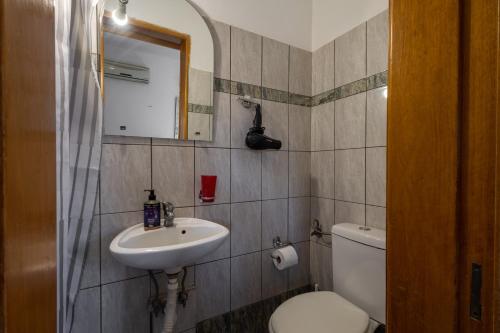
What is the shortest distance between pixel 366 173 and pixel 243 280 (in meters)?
0.96

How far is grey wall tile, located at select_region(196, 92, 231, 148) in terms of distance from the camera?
1.33 m

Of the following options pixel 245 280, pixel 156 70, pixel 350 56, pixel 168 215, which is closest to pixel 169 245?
pixel 168 215

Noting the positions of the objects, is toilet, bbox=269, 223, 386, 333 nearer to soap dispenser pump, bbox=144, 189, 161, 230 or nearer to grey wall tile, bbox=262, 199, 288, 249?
grey wall tile, bbox=262, 199, 288, 249

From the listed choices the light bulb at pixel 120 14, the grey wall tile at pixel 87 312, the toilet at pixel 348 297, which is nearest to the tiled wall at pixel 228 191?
the grey wall tile at pixel 87 312

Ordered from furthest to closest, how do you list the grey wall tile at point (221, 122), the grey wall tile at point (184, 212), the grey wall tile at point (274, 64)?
the grey wall tile at point (274, 64)
the grey wall tile at point (221, 122)
the grey wall tile at point (184, 212)

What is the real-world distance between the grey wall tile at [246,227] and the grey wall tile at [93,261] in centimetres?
67

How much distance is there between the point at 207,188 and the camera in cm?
125

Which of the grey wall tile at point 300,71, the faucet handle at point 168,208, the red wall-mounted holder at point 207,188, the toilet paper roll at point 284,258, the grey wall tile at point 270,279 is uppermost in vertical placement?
the grey wall tile at point 300,71

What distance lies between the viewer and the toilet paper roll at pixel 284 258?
1.39 meters

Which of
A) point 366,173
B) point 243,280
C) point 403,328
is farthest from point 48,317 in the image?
point 366,173

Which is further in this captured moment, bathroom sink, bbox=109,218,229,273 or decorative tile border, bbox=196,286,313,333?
decorative tile border, bbox=196,286,313,333

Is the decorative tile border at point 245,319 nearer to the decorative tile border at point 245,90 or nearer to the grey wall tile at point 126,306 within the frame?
the grey wall tile at point 126,306

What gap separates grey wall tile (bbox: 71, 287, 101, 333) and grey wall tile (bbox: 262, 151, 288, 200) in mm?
978

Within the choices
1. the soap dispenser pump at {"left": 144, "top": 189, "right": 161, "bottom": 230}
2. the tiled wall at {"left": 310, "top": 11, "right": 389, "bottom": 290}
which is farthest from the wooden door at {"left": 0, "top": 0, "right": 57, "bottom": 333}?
the tiled wall at {"left": 310, "top": 11, "right": 389, "bottom": 290}
